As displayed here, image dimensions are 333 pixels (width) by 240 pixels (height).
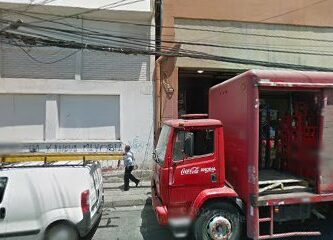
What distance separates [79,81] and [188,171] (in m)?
8.59

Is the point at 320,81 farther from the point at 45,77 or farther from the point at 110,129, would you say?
the point at 45,77

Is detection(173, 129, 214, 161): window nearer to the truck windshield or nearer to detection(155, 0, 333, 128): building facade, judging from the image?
the truck windshield

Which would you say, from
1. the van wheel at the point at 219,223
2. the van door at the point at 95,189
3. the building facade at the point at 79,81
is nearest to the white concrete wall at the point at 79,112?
the building facade at the point at 79,81

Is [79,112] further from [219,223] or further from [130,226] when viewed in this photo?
[219,223]

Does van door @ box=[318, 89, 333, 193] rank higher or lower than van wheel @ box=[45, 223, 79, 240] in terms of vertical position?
higher

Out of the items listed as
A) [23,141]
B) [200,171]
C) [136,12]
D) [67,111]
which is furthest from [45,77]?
[200,171]

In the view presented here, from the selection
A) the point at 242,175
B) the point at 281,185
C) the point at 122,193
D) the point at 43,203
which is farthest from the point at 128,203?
the point at 281,185

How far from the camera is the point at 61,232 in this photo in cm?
636

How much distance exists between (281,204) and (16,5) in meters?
11.5

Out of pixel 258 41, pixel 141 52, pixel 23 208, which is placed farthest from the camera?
pixel 258 41

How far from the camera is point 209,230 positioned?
254 inches

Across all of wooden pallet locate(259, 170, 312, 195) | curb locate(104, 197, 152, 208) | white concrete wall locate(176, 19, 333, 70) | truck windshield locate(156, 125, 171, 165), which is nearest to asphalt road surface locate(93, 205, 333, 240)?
curb locate(104, 197, 152, 208)

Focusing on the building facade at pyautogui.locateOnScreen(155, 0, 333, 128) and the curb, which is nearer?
the curb

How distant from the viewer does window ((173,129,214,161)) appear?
652cm
